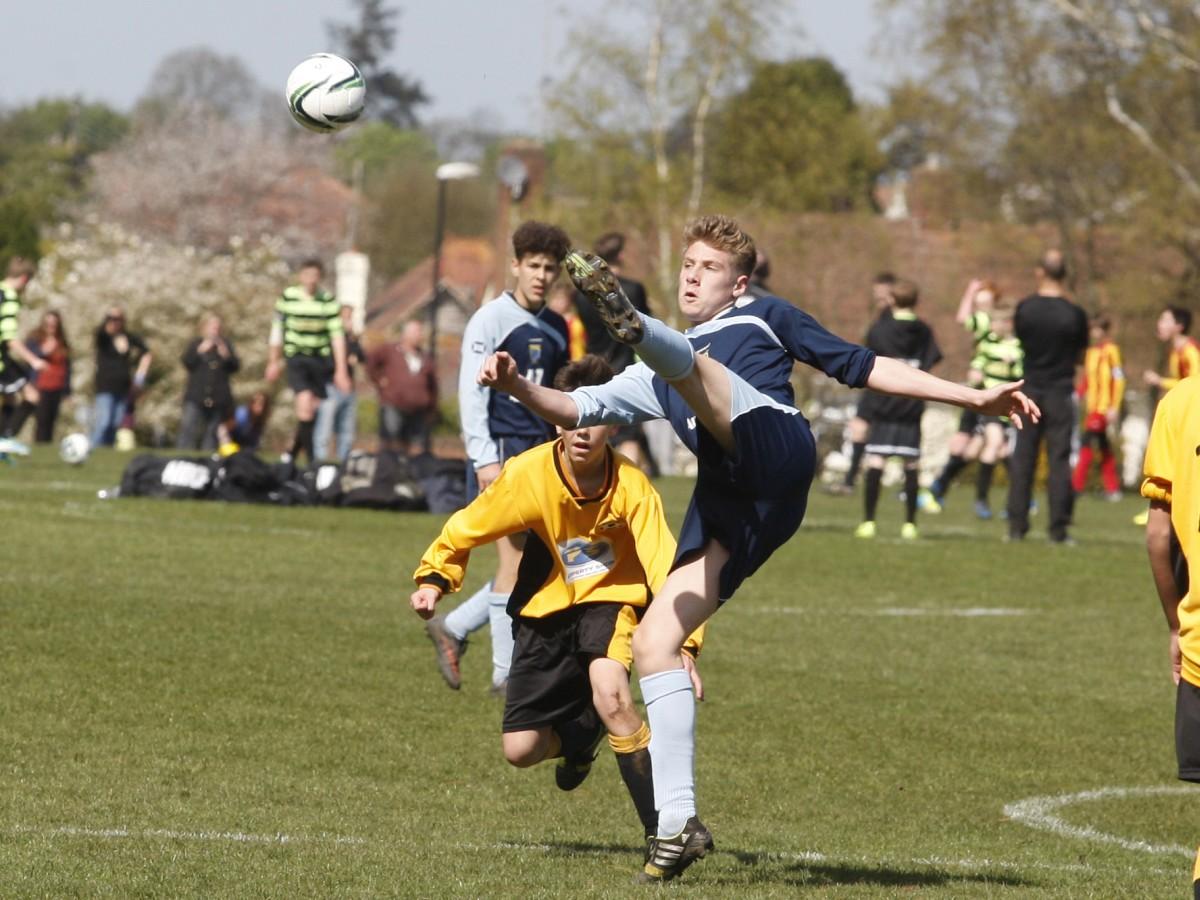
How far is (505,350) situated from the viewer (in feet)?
29.8

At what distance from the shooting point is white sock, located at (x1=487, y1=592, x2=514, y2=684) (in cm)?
896

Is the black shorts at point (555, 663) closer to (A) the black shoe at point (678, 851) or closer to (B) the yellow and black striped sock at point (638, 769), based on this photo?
(B) the yellow and black striped sock at point (638, 769)

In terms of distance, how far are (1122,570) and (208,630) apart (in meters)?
8.15

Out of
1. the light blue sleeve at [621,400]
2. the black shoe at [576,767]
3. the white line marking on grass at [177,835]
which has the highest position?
the light blue sleeve at [621,400]

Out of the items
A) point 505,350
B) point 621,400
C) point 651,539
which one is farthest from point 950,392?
point 505,350

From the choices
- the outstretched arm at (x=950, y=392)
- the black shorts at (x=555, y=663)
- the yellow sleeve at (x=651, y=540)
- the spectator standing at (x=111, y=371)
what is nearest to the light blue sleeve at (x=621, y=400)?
the outstretched arm at (x=950, y=392)

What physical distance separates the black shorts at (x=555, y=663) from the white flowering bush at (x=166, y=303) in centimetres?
3299

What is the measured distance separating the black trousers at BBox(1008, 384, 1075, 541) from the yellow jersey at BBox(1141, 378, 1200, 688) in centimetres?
1140

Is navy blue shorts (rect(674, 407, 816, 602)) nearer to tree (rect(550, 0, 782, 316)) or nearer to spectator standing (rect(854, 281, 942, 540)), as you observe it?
spectator standing (rect(854, 281, 942, 540))

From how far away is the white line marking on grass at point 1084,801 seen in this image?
275 inches

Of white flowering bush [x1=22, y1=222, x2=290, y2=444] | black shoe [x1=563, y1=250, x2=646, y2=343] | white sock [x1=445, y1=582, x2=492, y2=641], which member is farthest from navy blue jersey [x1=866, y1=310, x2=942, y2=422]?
white flowering bush [x1=22, y1=222, x2=290, y2=444]

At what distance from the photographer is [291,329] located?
20344mm

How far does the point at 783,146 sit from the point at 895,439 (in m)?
28.1

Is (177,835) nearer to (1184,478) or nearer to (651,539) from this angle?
(651,539)
